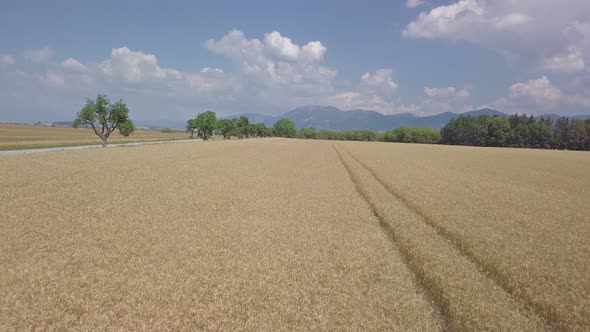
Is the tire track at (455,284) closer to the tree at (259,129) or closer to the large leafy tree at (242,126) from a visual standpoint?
the large leafy tree at (242,126)

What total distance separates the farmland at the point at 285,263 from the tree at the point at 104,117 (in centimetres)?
5315

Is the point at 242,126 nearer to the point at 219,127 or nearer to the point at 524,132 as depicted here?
the point at 219,127

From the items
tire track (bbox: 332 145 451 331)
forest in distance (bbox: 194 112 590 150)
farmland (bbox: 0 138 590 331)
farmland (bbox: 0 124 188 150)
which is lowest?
tire track (bbox: 332 145 451 331)

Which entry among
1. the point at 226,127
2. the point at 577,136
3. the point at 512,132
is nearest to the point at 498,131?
the point at 512,132

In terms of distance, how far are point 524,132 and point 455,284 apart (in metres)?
140

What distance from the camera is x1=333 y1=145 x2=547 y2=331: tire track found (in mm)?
5661

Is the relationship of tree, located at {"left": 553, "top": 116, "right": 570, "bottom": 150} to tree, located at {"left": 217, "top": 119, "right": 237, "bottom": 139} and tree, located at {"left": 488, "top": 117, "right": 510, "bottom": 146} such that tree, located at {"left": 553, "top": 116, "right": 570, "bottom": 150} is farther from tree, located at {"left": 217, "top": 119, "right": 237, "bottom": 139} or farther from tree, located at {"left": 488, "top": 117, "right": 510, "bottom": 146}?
tree, located at {"left": 217, "top": 119, "right": 237, "bottom": 139}

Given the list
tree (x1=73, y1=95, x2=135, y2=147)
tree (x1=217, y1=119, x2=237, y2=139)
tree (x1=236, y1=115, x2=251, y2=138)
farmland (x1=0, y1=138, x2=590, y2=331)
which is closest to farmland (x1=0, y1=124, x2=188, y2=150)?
tree (x1=73, y1=95, x2=135, y2=147)

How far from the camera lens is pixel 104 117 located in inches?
2478

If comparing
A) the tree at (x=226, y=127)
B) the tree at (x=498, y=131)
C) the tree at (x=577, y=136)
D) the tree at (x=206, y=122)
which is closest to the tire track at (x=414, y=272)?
the tree at (x=206, y=122)

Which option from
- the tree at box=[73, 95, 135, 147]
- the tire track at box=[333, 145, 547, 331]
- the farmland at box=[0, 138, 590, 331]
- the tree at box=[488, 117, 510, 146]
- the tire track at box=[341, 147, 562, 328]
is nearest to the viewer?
the farmland at box=[0, 138, 590, 331]

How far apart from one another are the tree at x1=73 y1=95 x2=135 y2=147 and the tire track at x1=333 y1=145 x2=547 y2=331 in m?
67.0

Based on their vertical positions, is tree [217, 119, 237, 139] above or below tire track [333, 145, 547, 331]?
above

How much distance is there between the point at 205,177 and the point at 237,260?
625 inches
